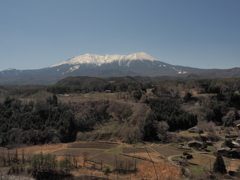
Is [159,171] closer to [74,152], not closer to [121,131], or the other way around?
[74,152]

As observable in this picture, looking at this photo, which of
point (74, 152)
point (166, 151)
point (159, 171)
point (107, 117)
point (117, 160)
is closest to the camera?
point (159, 171)

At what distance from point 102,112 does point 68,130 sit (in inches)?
399

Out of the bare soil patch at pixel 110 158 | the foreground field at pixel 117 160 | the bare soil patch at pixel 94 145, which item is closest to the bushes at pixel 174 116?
the foreground field at pixel 117 160

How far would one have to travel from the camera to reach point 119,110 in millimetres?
45156

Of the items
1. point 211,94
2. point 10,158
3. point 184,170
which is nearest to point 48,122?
point 10,158

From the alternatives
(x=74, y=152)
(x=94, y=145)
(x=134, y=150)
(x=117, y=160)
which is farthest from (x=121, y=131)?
(x=117, y=160)

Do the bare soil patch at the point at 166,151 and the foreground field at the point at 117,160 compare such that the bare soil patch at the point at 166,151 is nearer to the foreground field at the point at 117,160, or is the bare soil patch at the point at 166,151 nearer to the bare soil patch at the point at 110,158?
the foreground field at the point at 117,160

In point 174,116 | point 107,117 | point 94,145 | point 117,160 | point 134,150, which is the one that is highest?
point 174,116

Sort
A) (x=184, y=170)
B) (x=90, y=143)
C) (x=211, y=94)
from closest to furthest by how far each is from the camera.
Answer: (x=184, y=170), (x=90, y=143), (x=211, y=94)

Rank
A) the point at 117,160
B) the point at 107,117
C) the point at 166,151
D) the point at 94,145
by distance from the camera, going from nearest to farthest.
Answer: the point at 117,160 < the point at 166,151 < the point at 94,145 < the point at 107,117

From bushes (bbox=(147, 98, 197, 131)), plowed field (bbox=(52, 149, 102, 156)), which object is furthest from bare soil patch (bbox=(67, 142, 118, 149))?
bushes (bbox=(147, 98, 197, 131))

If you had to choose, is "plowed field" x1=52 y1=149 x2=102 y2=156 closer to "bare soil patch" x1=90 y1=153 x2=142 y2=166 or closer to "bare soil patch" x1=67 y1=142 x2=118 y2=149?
"bare soil patch" x1=90 y1=153 x2=142 y2=166

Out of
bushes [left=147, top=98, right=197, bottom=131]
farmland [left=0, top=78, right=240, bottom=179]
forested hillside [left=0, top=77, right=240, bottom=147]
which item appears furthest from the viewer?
bushes [left=147, top=98, right=197, bottom=131]

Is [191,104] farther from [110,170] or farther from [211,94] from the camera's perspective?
[110,170]
